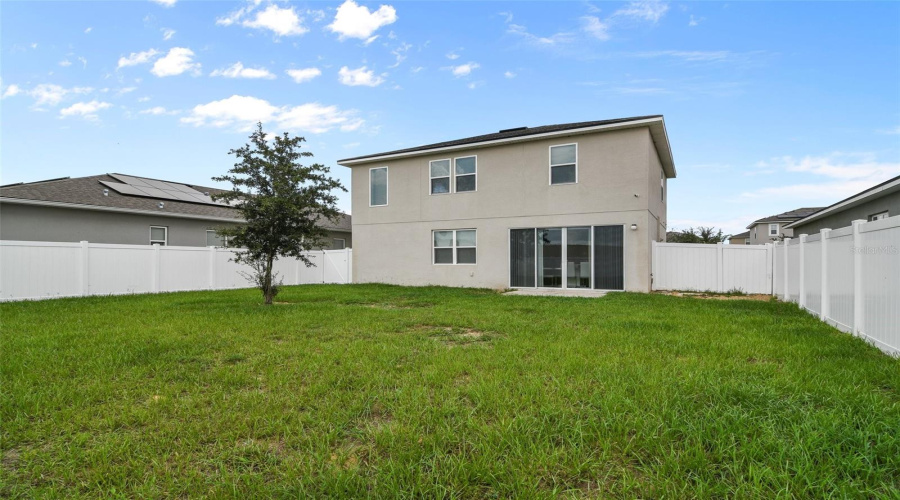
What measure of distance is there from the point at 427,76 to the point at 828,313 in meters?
11.6

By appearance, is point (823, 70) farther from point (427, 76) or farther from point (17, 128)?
point (17, 128)

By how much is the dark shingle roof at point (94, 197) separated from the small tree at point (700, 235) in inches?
1421

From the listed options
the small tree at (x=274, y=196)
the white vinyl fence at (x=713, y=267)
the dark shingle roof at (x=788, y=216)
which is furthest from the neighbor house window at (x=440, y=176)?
the dark shingle roof at (x=788, y=216)

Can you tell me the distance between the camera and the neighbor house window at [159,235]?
16.2 metres

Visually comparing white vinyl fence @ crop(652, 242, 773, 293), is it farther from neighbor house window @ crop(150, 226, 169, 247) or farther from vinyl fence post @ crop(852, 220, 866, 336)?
neighbor house window @ crop(150, 226, 169, 247)

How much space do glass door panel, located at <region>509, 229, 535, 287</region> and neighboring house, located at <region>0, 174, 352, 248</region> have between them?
8.68 metres

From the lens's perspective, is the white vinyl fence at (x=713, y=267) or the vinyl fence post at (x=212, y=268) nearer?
the white vinyl fence at (x=713, y=267)

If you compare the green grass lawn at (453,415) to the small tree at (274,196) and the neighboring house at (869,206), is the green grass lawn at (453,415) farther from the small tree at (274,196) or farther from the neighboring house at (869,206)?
the neighboring house at (869,206)

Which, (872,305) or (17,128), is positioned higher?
(17,128)

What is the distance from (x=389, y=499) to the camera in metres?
1.85

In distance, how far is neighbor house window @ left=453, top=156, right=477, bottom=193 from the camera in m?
14.1

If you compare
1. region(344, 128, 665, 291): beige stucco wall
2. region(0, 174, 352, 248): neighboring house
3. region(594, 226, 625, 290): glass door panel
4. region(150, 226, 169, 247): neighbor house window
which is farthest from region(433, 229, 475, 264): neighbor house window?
region(150, 226, 169, 247): neighbor house window

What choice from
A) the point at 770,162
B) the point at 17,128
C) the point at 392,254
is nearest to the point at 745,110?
the point at 770,162

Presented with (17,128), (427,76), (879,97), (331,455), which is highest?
(427,76)
